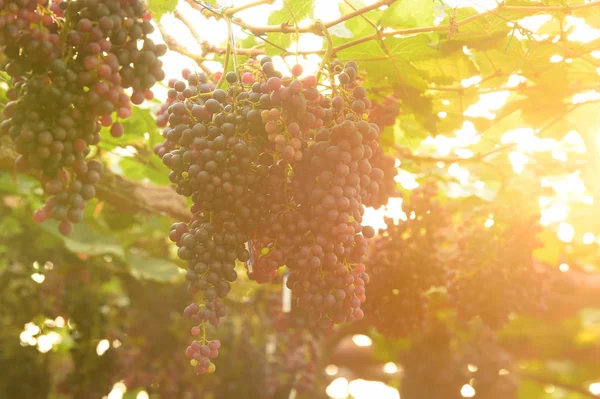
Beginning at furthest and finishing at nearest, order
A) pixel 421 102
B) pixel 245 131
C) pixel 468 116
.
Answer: pixel 468 116, pixel 421 102, pixel 245 131

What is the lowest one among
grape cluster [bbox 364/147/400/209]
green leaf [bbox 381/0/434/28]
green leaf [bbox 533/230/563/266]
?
grape cluster [bbox 364/147/400/209]

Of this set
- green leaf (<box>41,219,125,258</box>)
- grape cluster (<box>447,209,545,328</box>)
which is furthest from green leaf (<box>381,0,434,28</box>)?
green leaf (<box>41,219,125,258</box>)

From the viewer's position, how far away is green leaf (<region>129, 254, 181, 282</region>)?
12.9 ft

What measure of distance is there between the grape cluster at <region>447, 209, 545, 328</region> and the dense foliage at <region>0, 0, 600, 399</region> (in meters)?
0.01

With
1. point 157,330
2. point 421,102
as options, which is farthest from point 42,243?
point 421,102

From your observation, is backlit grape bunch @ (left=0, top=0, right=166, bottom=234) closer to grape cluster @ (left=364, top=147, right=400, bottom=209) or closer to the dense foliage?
the dense foliage

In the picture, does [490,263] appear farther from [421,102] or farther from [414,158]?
[421,102]

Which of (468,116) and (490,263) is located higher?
(468,116)

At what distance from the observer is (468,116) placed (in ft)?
9.46

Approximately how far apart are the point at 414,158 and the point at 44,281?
8.99 ft

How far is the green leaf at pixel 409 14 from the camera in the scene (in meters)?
2.14

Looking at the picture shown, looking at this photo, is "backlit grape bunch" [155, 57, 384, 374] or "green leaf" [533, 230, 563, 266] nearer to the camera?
"backlit grape bunch" [155, 57, 384, 374]

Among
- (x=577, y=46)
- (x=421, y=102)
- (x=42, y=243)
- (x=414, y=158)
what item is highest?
(x=577, y=46)

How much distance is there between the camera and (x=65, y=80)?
131 centimetres
